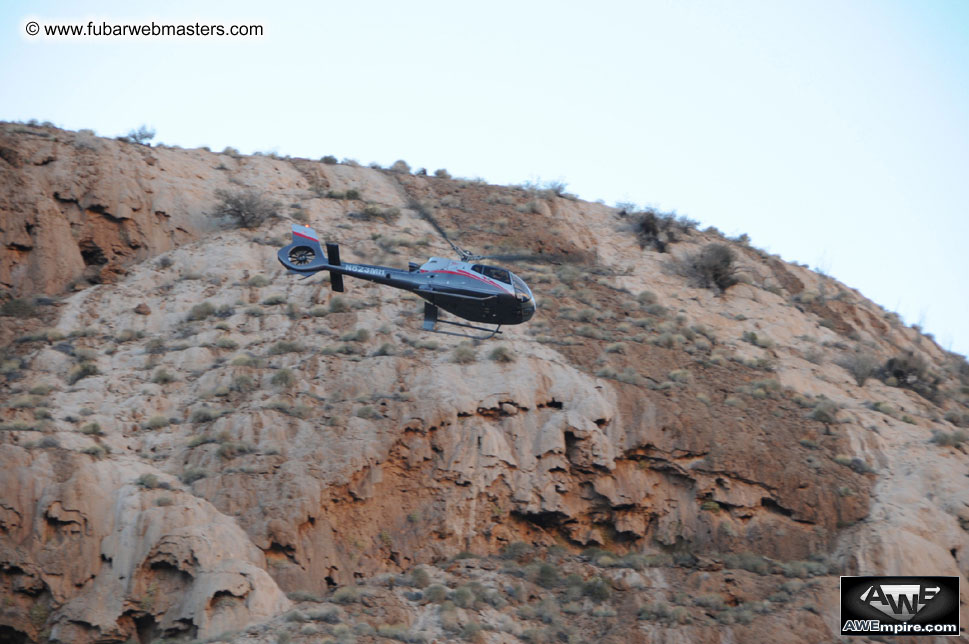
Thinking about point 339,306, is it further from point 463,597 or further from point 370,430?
point 463,597

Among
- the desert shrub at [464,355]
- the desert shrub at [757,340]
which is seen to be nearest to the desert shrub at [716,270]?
the desert shrub at [757,340]

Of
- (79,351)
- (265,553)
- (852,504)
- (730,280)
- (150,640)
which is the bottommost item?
(150,640)

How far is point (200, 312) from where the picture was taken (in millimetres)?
34812

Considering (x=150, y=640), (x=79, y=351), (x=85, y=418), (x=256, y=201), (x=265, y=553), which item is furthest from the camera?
(x=256, y=201)

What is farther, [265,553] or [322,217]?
[322,217]

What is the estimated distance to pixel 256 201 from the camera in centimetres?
3994

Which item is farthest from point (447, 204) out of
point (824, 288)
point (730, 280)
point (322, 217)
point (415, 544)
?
point (415, 544)

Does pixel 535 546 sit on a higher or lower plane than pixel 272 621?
higher

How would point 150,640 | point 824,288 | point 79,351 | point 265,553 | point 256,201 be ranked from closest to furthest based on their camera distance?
point 150,640, point 265,553, point 79,351, point 256,201, point 824,288

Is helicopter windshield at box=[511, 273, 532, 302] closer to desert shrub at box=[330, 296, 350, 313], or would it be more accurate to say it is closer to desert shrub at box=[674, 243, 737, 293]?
desert shrub at box=[330, 296, 350, 313]

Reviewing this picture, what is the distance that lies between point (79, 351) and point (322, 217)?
11.7 metres

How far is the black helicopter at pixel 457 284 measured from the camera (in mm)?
28406

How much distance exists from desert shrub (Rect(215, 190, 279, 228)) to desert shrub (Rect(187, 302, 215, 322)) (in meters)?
5.51

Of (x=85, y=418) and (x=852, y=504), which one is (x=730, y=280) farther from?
(x=85, y=418)
